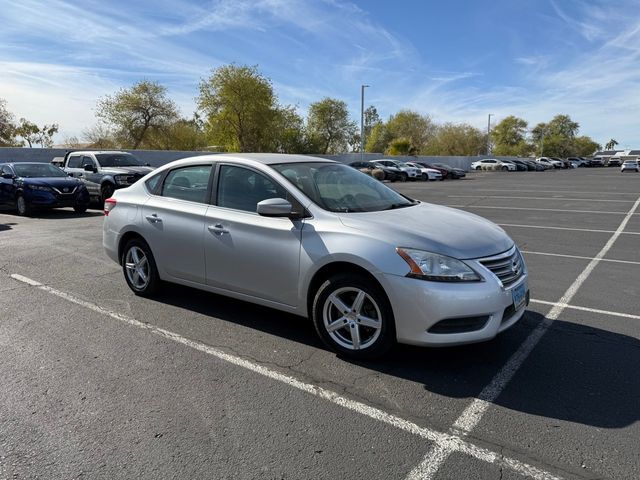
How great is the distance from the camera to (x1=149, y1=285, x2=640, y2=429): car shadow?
10.5ft

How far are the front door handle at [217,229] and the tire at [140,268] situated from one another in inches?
42.3

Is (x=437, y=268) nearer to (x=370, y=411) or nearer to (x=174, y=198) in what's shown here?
(x=370, y=411)

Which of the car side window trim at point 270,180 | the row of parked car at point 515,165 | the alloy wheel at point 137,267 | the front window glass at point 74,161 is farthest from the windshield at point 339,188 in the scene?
the row of parked car at point 515,165

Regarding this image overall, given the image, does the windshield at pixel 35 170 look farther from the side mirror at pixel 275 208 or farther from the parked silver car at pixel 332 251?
the side mirror at pixel 275 208

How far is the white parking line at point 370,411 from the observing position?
2600mm

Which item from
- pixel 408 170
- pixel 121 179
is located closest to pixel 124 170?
pixel 121 179

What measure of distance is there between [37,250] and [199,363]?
5.89 metres

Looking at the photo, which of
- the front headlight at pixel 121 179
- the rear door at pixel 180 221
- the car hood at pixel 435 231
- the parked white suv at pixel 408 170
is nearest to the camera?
the car hood at pixel 435 231

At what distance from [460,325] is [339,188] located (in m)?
1.70

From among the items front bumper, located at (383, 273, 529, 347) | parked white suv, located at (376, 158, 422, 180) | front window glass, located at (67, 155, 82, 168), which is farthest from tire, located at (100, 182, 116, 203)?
parked white suv, located at (376, 158, 422, 180)

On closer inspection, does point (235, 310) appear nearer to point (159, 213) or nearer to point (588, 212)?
point (159, 213)

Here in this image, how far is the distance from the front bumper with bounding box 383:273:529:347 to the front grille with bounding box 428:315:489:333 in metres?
0.02

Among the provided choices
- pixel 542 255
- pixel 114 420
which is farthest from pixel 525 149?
pixel 114 420

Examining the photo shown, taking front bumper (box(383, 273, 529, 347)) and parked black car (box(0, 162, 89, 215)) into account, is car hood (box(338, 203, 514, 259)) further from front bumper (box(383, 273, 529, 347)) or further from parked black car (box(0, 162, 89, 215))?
parked black car (box(0, 162, 89, 215))
